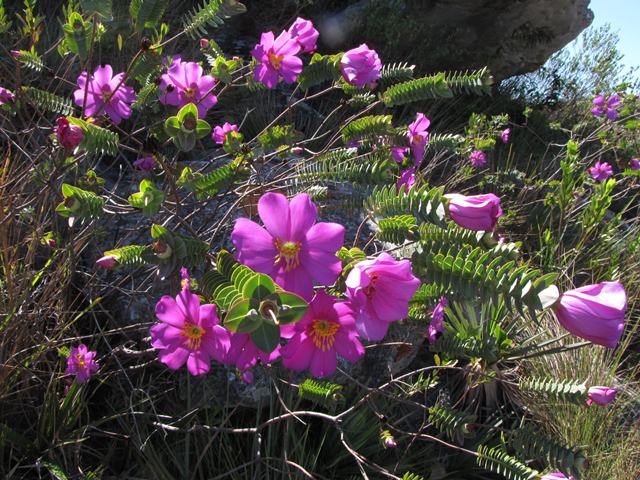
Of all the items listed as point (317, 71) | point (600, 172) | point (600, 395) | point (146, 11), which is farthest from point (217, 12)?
point (600, 172)

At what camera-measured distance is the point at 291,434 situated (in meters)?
1.82

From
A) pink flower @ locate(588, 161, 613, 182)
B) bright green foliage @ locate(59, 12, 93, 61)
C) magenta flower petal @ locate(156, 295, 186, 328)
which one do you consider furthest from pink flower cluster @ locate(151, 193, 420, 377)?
pink flower @ locate(588, 161, 613, 182)

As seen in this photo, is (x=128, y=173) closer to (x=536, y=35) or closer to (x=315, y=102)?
(x=315, y=102)

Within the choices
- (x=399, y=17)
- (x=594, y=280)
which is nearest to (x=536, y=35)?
(x=399, y=17)

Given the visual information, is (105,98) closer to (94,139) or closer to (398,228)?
(94,139)

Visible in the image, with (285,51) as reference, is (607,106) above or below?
below

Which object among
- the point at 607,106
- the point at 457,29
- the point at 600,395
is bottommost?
the point at 607,106

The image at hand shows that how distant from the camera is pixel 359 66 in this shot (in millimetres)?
1531

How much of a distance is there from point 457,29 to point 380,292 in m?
5.38

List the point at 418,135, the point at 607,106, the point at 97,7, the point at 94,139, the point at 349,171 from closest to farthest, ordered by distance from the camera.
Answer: the point at 94,139, the point at 97,7, the point at 349,171, the point at 418,135, the point at 607,106

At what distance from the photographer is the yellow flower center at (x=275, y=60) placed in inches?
63.0

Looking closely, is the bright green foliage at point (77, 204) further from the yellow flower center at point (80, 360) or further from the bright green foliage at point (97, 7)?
the yellow flower center at point (80, 360)

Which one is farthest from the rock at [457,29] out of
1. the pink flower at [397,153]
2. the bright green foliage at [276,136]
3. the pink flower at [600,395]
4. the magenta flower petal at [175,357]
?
the magenta flower petal at [175,357]

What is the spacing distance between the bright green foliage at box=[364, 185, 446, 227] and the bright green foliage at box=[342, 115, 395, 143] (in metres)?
0.56
